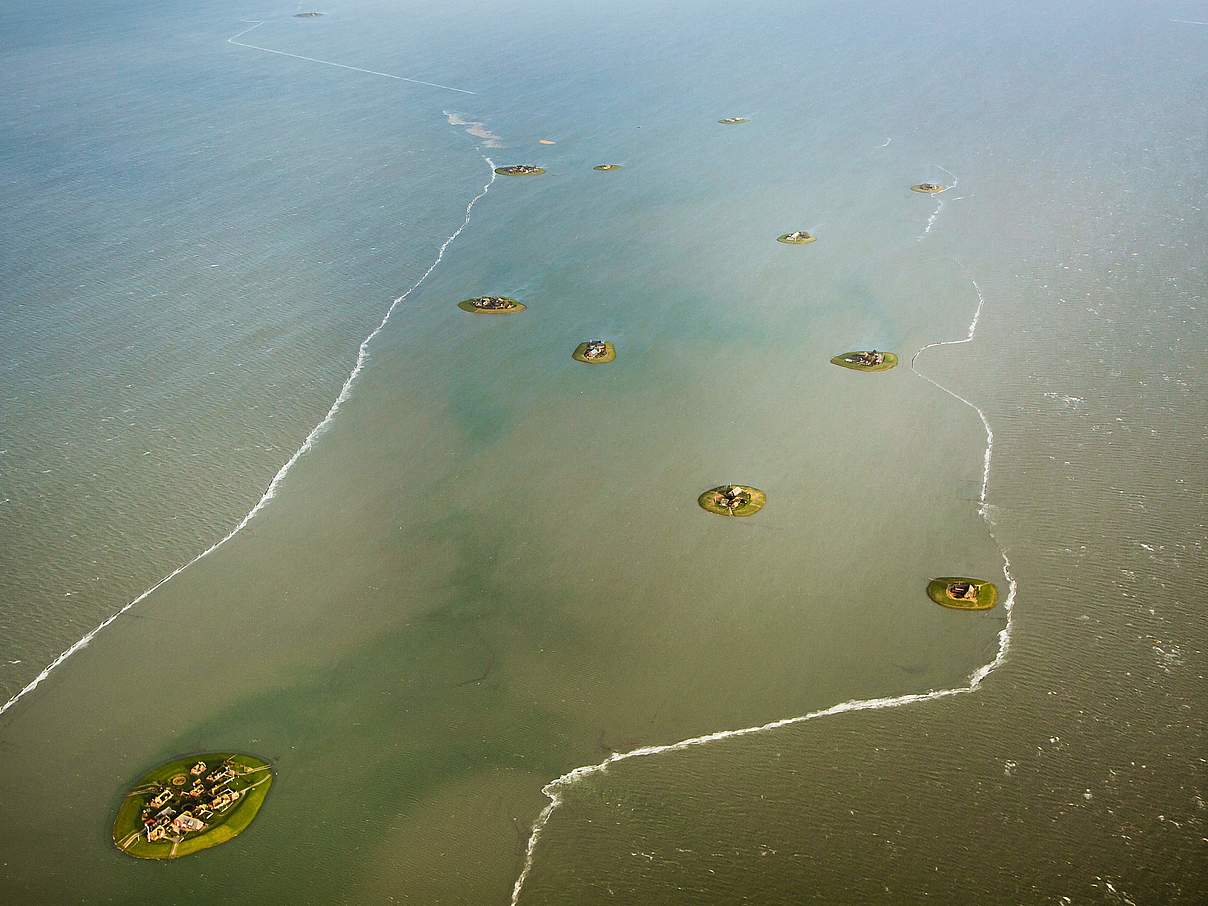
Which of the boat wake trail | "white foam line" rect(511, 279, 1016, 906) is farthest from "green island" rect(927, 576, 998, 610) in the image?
the boat wake trail

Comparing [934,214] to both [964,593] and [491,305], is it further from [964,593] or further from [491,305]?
[964,593]

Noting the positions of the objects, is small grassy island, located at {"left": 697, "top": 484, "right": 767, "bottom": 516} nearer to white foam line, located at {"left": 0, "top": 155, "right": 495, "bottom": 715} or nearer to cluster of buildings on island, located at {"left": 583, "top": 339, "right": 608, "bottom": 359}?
cluster of buildings on island, located at {"left": 583, "top": 339, "right": 608, "bottom": 359}

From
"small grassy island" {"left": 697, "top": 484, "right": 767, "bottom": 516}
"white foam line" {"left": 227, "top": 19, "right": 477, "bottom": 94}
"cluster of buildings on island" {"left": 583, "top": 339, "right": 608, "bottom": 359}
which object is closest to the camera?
"small grassy island" {"left": 697, "top": 484, "right": 767, "bottom": 516}

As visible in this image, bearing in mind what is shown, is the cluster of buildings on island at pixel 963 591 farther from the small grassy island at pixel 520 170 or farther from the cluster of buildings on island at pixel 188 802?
the small grassy island at pixel 520 170

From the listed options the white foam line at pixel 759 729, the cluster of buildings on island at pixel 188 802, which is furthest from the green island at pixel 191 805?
the white foam line at pixel 759 729

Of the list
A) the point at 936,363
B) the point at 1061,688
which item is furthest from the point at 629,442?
the point at 1061,688

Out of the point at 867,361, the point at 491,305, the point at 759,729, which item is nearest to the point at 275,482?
the point at 491,305

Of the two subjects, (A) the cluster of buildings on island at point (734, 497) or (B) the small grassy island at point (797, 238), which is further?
(B) the small grassy island at point (797, 238)

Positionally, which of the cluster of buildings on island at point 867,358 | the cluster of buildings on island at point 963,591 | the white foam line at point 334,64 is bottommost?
the white foam line at point 334,64
